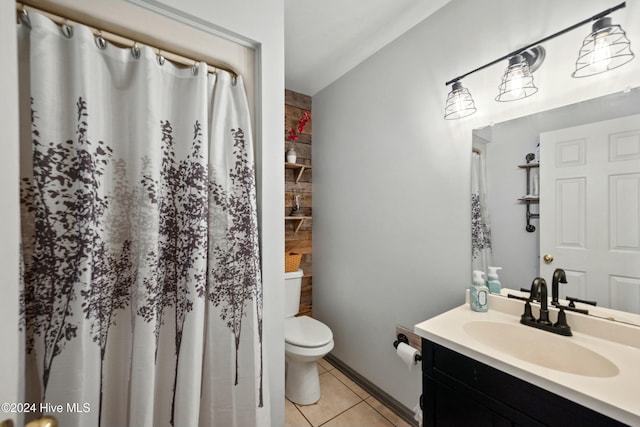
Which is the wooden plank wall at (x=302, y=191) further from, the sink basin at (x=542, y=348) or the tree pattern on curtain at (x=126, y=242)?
the sink basin at (x=542, y=348)

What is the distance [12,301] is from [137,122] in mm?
607

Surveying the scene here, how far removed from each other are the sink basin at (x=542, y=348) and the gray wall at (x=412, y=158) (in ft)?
1.00

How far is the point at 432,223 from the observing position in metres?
1.58

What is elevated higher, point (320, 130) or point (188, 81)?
point (320, 130)

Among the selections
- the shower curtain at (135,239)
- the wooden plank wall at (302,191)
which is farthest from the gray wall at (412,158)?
the shower curtain at (135,239)

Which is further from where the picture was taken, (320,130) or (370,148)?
(320,130)

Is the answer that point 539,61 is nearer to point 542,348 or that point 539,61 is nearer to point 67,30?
point 542,348

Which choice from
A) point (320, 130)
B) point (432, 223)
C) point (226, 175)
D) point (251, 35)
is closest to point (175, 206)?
point (226, 175)

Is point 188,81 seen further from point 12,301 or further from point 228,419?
point 228,419

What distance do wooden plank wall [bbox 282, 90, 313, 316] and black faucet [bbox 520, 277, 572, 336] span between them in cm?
180

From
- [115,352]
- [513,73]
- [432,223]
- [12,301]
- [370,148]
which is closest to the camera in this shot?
[12,301]

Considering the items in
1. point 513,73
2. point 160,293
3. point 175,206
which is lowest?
point 160,293

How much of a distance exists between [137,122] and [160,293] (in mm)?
610

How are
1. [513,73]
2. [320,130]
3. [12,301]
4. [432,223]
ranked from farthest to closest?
[320,130] → [432,223] → [513,73] → [12,301]
